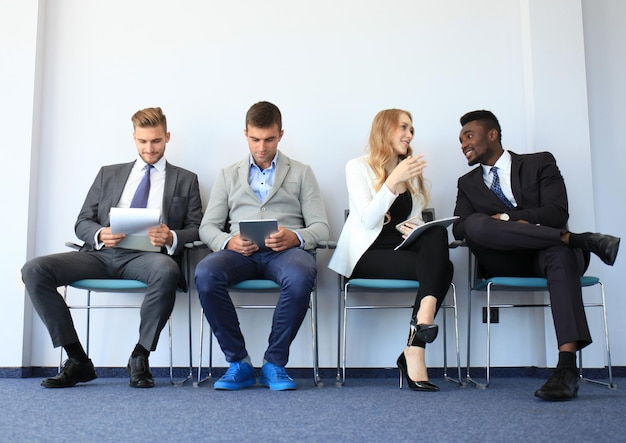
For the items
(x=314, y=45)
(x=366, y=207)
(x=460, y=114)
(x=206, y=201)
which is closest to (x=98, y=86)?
(x=206, y=201)

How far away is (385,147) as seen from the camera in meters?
3.49

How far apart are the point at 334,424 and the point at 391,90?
2384 millimetres

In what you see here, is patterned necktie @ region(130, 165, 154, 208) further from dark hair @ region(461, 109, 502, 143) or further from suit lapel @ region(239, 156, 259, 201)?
dark hair @ region(461, 109, 502, 143)

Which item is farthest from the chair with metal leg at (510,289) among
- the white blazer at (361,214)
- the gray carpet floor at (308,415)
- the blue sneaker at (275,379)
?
the blue sneaker at (275,379)

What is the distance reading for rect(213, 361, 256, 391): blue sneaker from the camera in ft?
9.82

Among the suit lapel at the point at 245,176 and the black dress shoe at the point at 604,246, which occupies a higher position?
the suit lapel at the point at 245,176

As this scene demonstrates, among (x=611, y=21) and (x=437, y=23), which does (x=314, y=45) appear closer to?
(x=437, y=23)

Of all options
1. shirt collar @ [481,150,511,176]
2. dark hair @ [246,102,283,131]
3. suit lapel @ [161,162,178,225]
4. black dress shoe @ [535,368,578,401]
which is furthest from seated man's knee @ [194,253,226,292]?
shirt collar @ [481,150,511,176]

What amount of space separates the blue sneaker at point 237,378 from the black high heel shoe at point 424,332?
764 millimetres

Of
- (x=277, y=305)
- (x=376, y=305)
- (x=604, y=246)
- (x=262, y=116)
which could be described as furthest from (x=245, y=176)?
(x=604, y=246)

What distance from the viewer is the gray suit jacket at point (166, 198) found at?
3609mm

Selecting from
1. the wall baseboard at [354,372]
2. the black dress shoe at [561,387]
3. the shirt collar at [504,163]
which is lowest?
the wall baseboard at [354,372]

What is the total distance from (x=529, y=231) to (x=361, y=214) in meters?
0.81

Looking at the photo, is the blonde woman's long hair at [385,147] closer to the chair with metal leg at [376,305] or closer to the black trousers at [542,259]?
the black trousers at [542,259]
